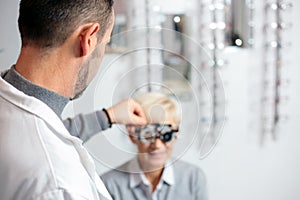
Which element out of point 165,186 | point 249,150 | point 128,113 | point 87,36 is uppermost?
point 87,36

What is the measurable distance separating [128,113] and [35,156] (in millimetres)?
683

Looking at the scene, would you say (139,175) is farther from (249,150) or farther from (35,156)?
(35,156)

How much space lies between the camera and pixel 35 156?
70cm

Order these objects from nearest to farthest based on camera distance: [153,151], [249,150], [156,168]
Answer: [153,151]
[156,168]
[249,150]

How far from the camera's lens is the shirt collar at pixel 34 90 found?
2.60 ft

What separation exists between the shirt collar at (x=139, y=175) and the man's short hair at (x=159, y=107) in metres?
0.20

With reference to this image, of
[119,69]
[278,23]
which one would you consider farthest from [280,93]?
[119,69]

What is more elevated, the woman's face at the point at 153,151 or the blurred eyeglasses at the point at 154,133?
the blurred eyeglasses at the point at 154,133

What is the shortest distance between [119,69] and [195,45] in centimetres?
59

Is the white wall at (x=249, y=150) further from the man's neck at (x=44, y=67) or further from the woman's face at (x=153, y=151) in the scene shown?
the man's neck at (x=44, y=67)

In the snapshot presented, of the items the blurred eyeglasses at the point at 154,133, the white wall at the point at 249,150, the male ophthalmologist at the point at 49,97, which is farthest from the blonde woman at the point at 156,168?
the male ophthalmologist at the point at 49,97

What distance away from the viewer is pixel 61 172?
708 mm

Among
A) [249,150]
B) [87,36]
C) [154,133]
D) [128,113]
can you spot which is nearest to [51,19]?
[87,36]

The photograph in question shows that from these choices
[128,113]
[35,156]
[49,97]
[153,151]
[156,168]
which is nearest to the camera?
[35,156]
